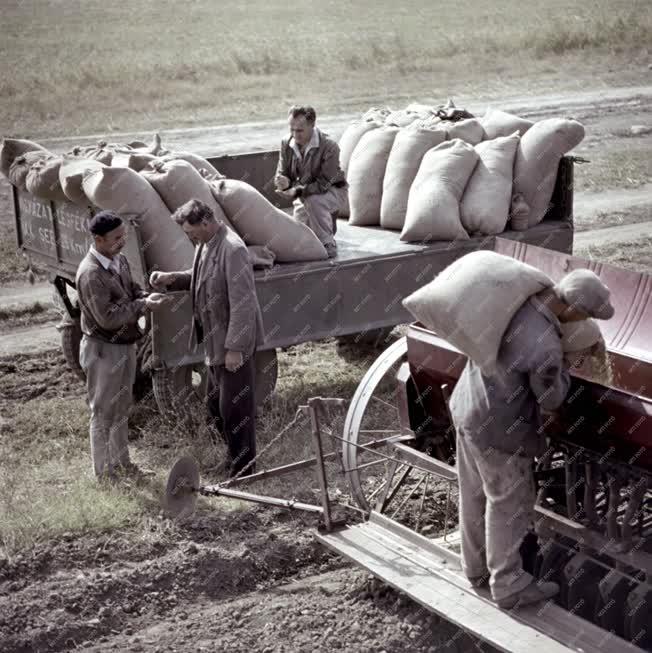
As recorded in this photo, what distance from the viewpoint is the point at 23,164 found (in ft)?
30.0

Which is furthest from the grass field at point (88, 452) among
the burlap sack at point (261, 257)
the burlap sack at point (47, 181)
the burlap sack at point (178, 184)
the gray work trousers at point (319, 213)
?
the burlap sack at point (47, 181)

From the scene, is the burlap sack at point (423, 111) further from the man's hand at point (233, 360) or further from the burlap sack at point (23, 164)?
the man's hand at point (233, 360)

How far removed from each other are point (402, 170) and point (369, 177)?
0.38 metres

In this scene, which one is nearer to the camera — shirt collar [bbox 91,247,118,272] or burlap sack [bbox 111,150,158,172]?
shirt collar [bbox 91,247,118,272]

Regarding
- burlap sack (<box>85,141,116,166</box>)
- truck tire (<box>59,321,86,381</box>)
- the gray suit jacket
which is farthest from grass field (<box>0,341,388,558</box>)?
burlap sack (<box>85,141,116,166</box>)

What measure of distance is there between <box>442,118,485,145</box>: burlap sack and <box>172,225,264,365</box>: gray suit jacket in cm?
342

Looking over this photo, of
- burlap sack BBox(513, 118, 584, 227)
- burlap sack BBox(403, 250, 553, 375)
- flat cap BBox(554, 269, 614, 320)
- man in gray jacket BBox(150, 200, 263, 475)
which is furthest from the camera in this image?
burlap sack BBox(513, 118, 584, 227)

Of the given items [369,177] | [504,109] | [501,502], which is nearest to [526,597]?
[501,502]

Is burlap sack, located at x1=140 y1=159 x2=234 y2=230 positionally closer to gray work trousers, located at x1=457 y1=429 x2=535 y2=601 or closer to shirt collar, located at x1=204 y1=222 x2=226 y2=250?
shirt collar, located at x1=204 y1=222 x2=226 y2=250

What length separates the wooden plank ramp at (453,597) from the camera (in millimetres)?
4656

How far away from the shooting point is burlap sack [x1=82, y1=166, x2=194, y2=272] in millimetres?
7711

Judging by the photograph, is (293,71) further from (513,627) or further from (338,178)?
(513,627)

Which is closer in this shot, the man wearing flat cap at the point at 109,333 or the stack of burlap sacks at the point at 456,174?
the man wearing flat cap at the point at 109,333

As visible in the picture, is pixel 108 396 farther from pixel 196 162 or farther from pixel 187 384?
pixel 196 162
